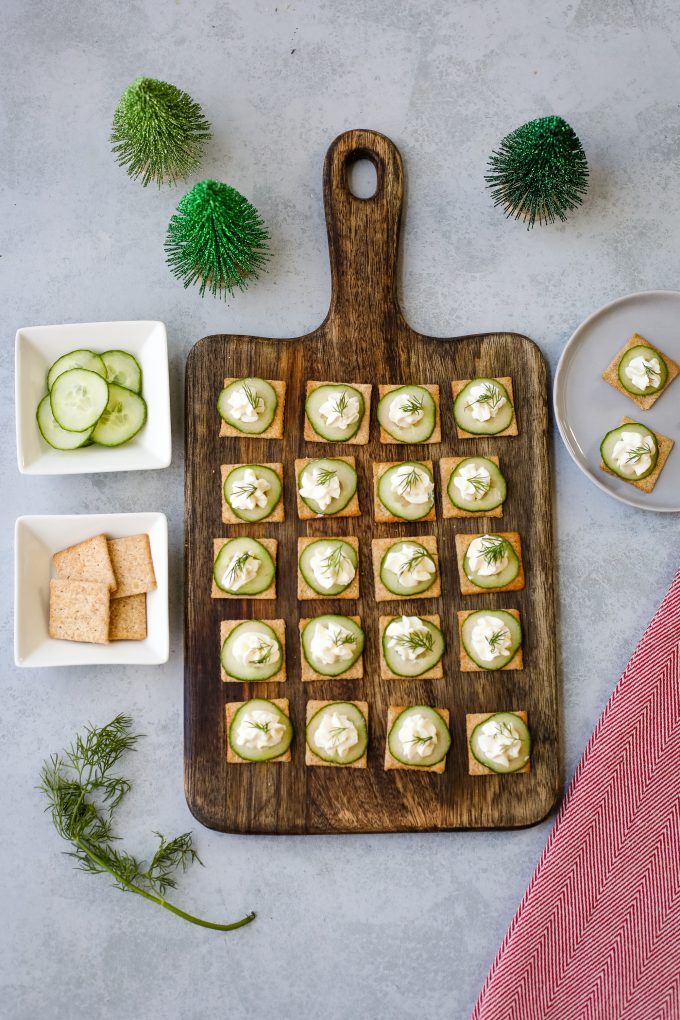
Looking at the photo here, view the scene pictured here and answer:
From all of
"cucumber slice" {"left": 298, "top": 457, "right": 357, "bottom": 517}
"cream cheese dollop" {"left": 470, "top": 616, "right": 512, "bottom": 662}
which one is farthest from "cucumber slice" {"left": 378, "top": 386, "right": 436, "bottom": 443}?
"cream cheese dollop" {"left": 470, "top": 616, "right": 512, "bottom": 662}

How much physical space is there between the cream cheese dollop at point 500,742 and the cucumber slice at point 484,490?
0.84m

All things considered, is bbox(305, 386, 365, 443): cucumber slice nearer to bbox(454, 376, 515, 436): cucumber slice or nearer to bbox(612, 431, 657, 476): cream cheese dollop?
bbox(454, 376, 515, 436): cucumber slice

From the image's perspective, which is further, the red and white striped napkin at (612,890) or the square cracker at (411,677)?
the square cracker at (411,677)

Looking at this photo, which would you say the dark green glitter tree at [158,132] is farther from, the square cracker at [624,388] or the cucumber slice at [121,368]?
the square cracker at [624,388]

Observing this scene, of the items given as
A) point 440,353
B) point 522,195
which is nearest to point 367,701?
point 440,353

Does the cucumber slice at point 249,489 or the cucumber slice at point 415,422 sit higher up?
the cucumber slice at point 415,422

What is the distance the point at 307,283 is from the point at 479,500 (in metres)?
1.15

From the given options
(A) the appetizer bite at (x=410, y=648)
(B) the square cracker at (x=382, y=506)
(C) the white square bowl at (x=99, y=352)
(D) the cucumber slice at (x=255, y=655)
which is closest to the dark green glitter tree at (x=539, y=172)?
(B) the square cracker at (x=382, y=506)

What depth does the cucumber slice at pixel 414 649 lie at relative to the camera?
3.35 meters

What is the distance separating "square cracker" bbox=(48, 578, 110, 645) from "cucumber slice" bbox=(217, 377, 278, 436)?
0.82 m

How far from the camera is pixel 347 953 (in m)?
3.43

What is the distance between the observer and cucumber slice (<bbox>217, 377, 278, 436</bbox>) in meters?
3.42

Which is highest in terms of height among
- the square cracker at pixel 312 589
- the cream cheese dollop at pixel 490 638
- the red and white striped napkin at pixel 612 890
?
the square cracker at pixel 312 589

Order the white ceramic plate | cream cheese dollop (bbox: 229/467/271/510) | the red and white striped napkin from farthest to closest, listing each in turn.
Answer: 1. the white ceramic plate
2. cream cheese dollop (bbox: 229/467/271/510)
3. the red and white striped napkin
